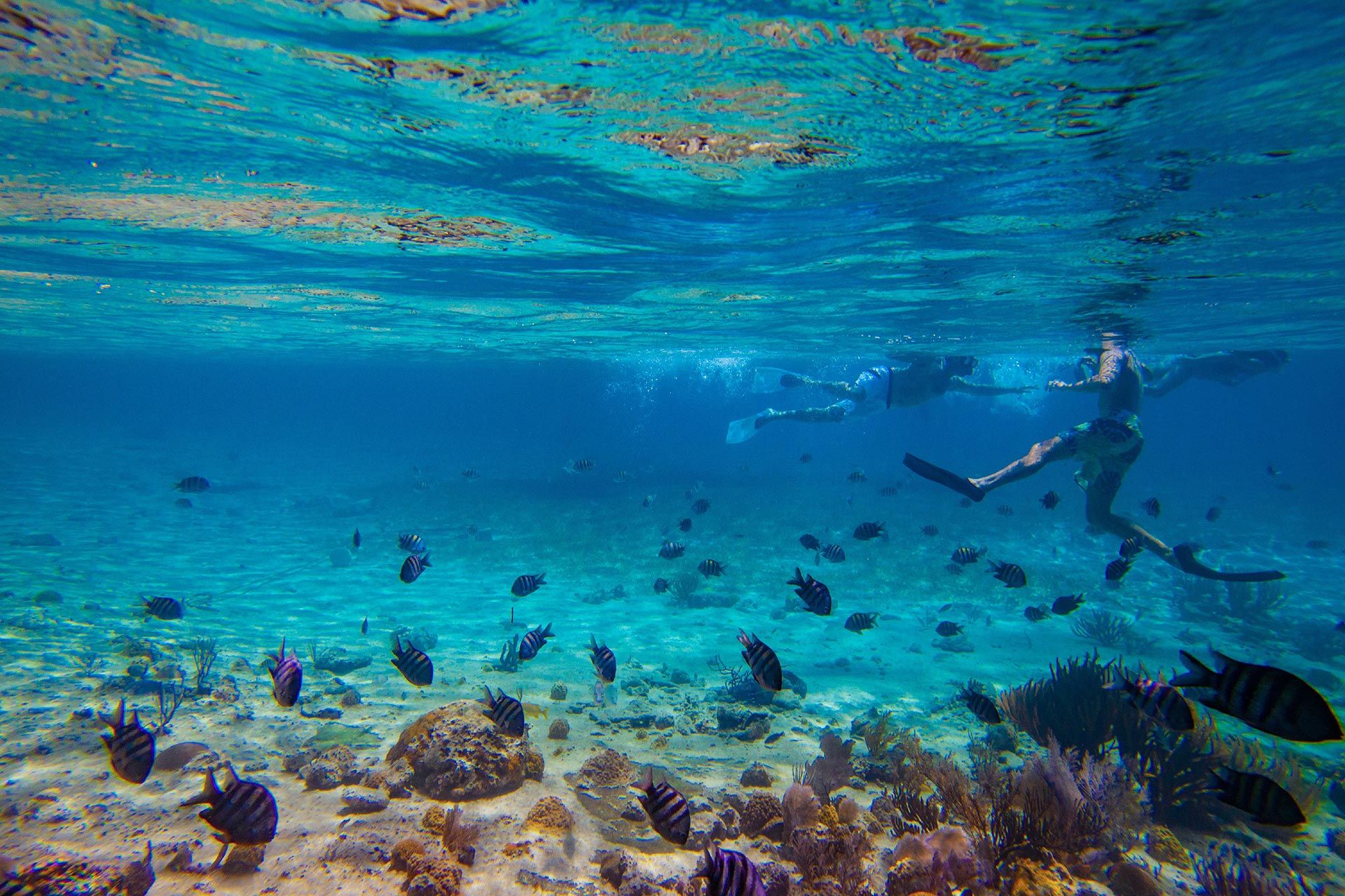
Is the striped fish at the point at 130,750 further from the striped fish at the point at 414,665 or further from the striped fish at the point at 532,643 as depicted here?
the striped fish at the point at 532,643

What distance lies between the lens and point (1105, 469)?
545 inches

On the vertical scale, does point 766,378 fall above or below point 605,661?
above

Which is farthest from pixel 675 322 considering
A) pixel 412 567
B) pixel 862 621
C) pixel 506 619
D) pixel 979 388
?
pixel 412 567

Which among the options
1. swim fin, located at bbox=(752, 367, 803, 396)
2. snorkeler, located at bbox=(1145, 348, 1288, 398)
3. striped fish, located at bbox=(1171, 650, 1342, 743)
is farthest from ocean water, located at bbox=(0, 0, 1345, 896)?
swim fin, located at bbox=(752, 367, 803, 396)

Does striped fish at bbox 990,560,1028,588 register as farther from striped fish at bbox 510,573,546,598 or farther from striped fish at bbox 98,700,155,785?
striped fish at bbox 98,700,155,785

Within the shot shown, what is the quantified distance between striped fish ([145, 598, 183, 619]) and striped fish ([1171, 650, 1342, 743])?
36.1ft

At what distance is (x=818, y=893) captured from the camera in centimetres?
466

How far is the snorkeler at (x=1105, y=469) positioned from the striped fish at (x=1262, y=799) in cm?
554

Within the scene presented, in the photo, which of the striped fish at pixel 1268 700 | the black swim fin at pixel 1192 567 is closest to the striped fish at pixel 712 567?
the striped fish at pixel 1268 700

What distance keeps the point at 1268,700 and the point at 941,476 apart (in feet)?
22.0

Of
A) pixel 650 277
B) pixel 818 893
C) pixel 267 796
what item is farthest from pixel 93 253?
pixel 818 893

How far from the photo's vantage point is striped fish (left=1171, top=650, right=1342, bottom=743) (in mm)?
3146

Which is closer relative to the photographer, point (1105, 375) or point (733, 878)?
point (733, 878)

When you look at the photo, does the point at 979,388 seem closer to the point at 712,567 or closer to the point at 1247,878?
the point at 712,567
